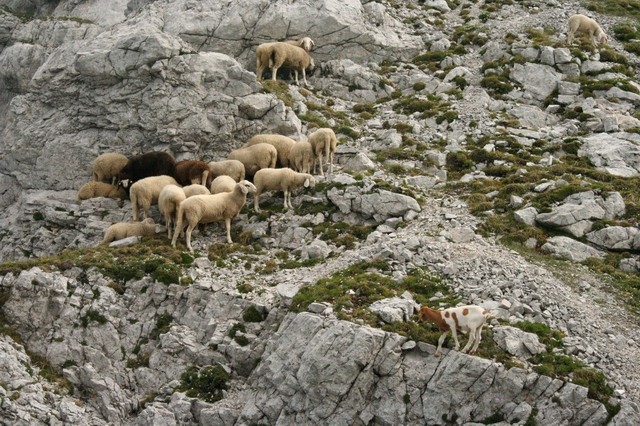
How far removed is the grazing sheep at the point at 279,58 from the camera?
45.0 metres

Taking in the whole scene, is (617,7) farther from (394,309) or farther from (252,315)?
(252,315)

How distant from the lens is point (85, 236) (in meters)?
33.8

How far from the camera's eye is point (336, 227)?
32.0 meters

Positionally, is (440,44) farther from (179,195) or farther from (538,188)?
(179,195)

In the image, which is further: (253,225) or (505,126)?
(505,126)

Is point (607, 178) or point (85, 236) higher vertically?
point (607, 178)

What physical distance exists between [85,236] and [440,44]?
29.0 meters

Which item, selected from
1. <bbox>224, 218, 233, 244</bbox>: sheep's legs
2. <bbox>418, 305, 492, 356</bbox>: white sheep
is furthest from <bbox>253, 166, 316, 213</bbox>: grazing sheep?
<bbox>418, 305, 492, 356</bbox>: white sheep

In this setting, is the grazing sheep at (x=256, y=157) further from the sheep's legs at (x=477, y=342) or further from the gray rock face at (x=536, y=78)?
the gray rock face at (x=536, y=78)

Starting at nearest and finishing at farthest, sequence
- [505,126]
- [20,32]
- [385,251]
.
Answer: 1. [385,251]
2. [505,126]
3. [20,32]

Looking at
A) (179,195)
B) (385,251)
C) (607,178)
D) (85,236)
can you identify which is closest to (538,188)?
(607,178)

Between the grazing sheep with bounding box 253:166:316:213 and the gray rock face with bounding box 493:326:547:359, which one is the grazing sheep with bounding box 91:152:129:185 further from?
the gray rock face with bounding box 493:326:547:359

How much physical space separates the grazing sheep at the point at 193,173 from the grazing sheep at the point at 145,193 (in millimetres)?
1270

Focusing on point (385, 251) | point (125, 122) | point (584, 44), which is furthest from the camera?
point (584, 44)
